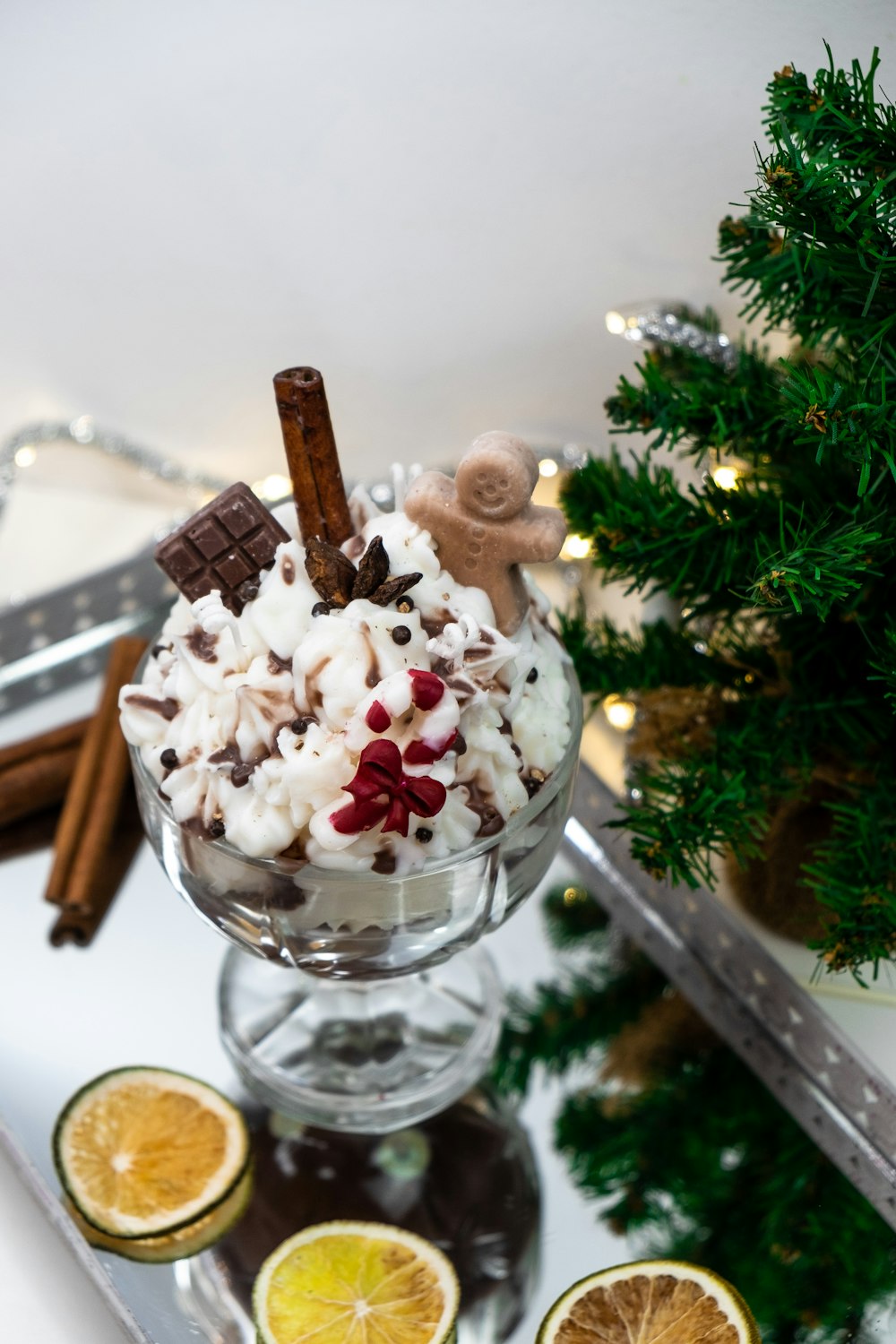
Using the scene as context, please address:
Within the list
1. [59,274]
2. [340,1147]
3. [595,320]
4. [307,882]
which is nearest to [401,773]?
[307,882]

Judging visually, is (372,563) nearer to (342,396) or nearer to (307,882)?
(307,882)

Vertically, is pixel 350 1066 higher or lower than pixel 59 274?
lower

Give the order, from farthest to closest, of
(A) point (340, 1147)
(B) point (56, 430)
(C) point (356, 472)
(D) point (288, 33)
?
(C) point (356, 472), (B) point (56, 430), (D) point (288, 33), (A) point (340, 1147)

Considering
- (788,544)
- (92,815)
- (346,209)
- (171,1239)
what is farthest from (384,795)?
(346,209)

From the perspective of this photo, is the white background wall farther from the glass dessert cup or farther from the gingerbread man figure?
the glass dessert cup

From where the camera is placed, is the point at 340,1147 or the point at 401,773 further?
the point at 340,1147

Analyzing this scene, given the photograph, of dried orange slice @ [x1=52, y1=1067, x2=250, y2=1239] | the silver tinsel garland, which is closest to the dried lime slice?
dried orange slice @ [x1=52, y1=1067, x2=250, y2=1239]

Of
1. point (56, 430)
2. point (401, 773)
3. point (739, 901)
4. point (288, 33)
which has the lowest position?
point (739, 901)
